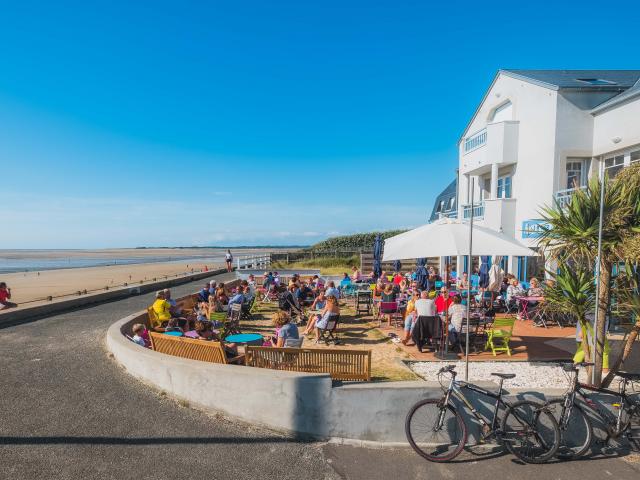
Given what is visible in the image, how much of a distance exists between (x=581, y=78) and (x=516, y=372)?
15317mm

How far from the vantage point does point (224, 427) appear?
4652mm

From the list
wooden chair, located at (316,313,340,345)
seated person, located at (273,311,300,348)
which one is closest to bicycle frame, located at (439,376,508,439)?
seated person, located at (273,311,300,348)

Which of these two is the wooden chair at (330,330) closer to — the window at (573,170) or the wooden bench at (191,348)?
the wooden bench at (191,348)

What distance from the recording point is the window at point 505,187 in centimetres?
1666

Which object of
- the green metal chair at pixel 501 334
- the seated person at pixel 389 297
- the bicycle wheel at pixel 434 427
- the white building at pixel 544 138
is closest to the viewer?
the bicycle wheel at pixel 434 427

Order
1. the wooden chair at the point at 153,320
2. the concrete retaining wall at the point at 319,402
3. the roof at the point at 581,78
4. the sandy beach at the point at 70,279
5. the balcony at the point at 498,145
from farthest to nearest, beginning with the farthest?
the sandy beach at the point at 70,279 → the balcony at the point at 498,145 → the roof at the point at 581,78 → the wooden chair at the point at 153,320 → the concrete retaining wall at the point at 319,402

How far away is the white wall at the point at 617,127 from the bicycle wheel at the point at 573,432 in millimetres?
11138

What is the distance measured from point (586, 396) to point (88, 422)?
5.94 metres

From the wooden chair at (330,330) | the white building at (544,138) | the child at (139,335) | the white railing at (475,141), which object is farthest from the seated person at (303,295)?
the white railing at (475,141)

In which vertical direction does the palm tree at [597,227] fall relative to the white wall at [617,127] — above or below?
below

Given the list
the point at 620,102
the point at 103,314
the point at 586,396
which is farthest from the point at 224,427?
the point at 620,102

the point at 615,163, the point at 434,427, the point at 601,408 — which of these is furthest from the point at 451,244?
the point at 615,163

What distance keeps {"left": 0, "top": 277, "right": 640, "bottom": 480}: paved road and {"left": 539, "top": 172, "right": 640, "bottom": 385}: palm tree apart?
2.00 metres

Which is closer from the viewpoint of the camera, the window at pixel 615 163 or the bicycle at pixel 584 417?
the bicycle at pixel 584 417
